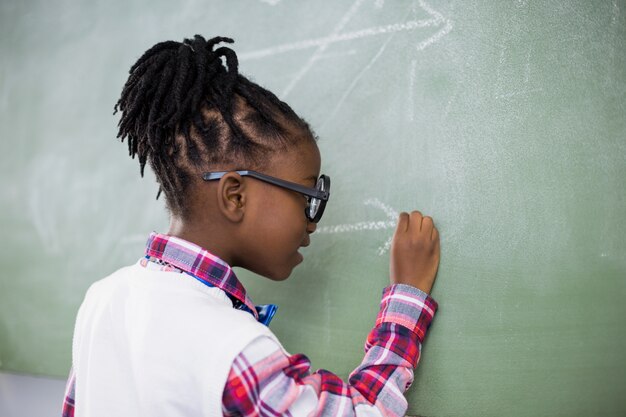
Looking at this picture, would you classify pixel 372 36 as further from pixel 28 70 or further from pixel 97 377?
pixel 28 70

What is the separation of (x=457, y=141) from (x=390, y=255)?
0.22 m

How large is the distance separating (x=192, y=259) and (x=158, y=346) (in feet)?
0.48

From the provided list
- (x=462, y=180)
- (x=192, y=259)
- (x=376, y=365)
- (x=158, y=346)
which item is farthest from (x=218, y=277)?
(x=462, y=180)

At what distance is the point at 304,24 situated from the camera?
3.66 feet

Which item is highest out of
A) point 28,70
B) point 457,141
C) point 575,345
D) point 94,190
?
point 28,70

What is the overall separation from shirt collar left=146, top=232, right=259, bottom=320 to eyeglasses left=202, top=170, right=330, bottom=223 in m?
0.10

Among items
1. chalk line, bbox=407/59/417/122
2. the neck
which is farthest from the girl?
chalk line, bbox=407/59/417/122

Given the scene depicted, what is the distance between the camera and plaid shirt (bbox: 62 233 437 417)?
2.12 ft

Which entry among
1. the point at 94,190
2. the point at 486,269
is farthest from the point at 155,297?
the point at 94,190

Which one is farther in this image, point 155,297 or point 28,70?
point 28,70

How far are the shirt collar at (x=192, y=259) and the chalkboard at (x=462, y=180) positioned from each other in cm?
28

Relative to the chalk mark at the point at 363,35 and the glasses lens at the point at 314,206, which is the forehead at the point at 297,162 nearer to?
the glasses lens at the point at 314,206

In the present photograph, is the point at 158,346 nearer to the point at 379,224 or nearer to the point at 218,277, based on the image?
the point at 218,277

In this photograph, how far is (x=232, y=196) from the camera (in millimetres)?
805
